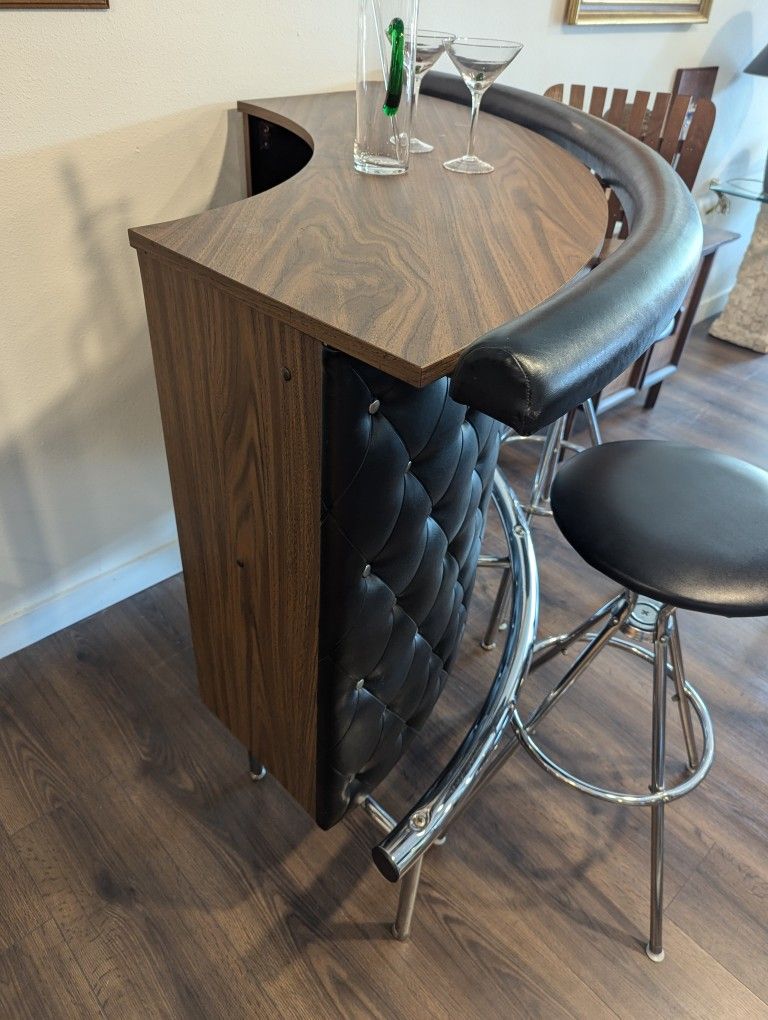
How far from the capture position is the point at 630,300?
23.9 inches

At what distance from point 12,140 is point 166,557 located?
41.9 inches

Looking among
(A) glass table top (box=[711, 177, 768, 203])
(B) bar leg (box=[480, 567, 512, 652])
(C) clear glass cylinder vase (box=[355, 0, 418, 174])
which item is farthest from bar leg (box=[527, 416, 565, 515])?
(A) glass table top (box=[711, 177, 768, 203])

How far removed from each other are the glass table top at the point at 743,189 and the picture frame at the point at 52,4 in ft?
9.09

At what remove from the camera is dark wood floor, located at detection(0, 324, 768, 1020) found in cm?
122

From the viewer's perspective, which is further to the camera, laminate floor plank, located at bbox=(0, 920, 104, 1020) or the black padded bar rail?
laminate floor plank, located at bbox=(0, 920, 104, 1020)

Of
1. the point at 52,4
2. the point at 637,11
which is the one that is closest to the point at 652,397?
the point at 637,11

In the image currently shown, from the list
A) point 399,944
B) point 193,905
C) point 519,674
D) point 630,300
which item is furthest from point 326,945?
point 630,300

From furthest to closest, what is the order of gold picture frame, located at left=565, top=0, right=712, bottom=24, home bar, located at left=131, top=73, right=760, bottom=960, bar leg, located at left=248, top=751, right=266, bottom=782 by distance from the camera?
gold picture frame, located at left=565, top=0, right=712, bottom=24 → bar leg, located at left=248, top=751, right=266, bottom=782 → home bar, located at left=131, top=73, right=760, bottom=960

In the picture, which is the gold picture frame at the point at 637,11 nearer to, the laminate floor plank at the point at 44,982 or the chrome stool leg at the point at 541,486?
the chrome stool leg at the point at 541,486

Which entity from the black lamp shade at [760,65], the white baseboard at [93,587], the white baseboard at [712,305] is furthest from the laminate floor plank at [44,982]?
the white baseboard at [712,305]

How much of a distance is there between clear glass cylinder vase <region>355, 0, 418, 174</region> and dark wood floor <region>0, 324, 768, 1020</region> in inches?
46.8

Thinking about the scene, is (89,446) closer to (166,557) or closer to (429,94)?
(166,557)

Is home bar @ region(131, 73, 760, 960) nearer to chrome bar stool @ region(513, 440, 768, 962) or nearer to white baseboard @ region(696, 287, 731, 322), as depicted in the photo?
chrome bar stool @ region(513, 440, 768, 962)

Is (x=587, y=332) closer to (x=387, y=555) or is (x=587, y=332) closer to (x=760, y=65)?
(x=387, y=555)
